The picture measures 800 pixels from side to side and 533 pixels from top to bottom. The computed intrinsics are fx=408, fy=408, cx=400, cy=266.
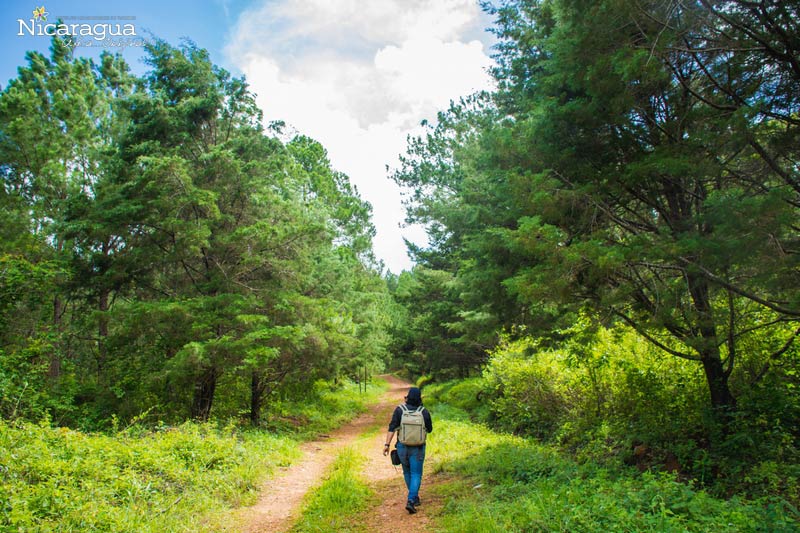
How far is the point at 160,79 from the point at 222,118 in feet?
7.46

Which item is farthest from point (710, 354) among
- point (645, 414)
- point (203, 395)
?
point (203, 395)

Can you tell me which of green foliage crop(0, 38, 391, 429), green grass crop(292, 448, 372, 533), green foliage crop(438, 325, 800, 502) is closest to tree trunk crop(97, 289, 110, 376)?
green foliage crop(0, 38, 391, 429)

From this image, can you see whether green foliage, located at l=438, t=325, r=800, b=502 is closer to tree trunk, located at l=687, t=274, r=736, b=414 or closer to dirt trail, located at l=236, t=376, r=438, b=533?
tree trunk, located at l=687, t=274, r=736, b=414

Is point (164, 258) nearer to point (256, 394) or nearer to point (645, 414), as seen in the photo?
point (256, 394)

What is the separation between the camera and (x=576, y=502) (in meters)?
4.73

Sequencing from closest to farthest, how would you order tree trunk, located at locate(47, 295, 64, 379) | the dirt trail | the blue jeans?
the dirt trail, the blue jeans, tree trunk, located at locate(47, 295, 64, 379)

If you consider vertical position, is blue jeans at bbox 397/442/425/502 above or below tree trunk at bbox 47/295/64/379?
below

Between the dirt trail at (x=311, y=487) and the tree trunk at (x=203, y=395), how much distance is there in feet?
9.90

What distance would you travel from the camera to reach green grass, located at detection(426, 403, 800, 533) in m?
3.79

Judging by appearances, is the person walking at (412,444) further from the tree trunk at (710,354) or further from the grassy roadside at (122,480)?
the tree trunk at (710,354)

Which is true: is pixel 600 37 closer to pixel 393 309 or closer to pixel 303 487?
pixel 303 487

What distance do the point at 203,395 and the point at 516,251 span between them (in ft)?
33.6

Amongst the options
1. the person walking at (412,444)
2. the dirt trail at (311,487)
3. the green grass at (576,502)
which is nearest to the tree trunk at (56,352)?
the dirt trail at (311,487)

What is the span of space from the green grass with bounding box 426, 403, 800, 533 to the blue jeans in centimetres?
52
